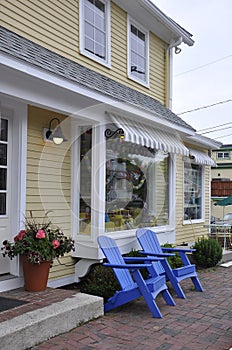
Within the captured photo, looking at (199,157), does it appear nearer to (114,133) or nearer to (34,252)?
(114,133)

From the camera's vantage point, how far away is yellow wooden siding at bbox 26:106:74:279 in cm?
557

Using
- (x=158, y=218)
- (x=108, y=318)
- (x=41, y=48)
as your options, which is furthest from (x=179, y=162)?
(x=108, y=318)

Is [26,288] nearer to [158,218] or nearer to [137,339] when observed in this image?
[137,339]

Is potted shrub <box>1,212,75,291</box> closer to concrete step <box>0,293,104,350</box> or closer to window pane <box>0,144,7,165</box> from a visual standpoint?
concrete step <box>0,293,104,350</box>

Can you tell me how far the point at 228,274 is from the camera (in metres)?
→ 7.80

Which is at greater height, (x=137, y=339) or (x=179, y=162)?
(x=179, y=162)

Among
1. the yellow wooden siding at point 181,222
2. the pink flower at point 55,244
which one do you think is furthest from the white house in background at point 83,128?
the yellow wooden siding at point 181,222

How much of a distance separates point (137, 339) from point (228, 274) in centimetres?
417

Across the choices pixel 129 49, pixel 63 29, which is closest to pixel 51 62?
pixel 63 29

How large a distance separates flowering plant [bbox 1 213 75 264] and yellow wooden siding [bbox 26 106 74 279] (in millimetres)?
541

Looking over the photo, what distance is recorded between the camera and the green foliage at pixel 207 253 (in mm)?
8336

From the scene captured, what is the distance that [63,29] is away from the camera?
6.52 m

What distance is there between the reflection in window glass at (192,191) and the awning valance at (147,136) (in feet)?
7.69

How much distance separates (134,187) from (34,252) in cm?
323
